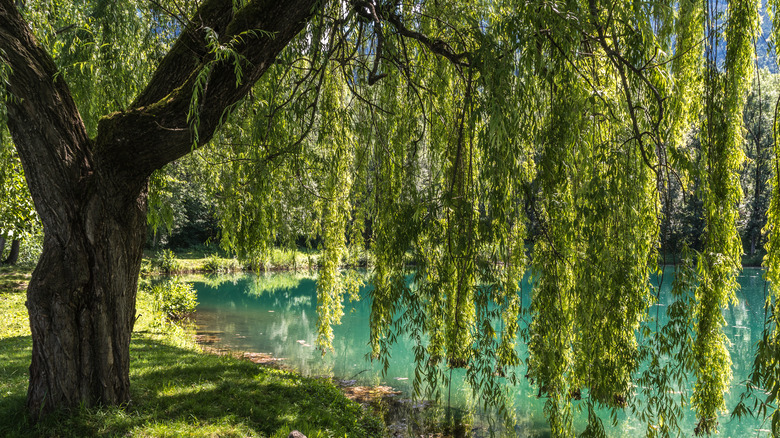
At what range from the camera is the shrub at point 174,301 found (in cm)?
1051

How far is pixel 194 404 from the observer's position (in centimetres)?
394

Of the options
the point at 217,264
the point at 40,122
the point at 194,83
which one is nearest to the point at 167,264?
the point at 217,264

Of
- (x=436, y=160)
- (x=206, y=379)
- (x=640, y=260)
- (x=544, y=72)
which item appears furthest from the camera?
(x=206, y=379)

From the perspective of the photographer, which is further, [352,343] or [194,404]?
[352,343]

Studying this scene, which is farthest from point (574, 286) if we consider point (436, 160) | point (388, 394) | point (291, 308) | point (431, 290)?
point (291, 308)

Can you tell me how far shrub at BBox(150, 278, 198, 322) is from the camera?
414 inches

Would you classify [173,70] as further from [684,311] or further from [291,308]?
[291,308]

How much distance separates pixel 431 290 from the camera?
246cm

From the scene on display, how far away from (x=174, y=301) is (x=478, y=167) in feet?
32.4

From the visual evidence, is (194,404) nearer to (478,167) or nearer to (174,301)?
(478,167)

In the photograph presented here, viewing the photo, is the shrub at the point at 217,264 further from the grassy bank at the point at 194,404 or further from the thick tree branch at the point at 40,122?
the thick tree branch at the point at 40,122

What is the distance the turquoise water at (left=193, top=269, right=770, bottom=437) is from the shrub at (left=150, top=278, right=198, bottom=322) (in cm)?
50

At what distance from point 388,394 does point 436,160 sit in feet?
14.4

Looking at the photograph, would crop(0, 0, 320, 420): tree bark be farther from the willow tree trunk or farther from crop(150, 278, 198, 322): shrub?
crop(150, 278, 198, 322): shrub
